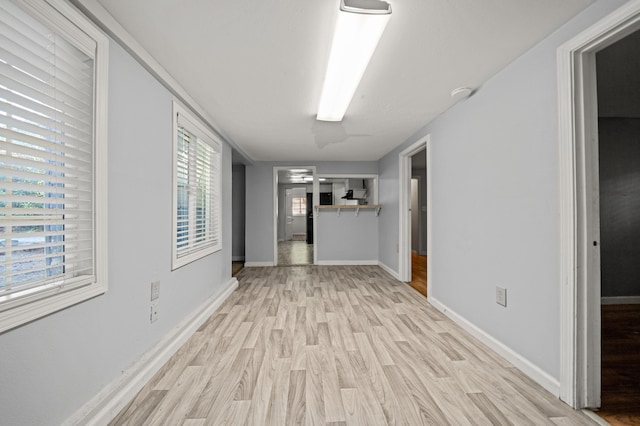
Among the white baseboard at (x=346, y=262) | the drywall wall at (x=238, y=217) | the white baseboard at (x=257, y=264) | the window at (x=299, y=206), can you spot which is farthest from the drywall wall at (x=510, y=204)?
the window at (x=299, y=206)

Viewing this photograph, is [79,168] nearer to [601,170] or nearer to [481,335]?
[481,335]

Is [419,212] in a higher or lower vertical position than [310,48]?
lower

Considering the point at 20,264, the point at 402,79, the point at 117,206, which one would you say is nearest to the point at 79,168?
the point at 117,206

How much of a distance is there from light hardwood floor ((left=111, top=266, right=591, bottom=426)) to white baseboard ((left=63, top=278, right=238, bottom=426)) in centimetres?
6

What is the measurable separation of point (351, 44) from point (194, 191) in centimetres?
211

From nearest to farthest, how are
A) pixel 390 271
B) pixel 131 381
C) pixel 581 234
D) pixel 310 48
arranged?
pixel 581 234
pixel 131 381
pixel 310 48
pixel 390 271

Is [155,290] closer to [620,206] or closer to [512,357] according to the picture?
[512,357]

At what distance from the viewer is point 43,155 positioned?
1264 mm

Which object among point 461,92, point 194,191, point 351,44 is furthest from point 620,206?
point 194,191

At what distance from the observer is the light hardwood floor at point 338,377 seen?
153cm

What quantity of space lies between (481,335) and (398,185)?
9.03ft

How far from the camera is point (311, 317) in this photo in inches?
119

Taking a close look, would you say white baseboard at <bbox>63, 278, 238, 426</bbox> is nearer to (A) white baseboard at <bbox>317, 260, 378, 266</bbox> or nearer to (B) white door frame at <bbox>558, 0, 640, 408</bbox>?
(B) white door frame at <bbox>558, 0, 640, 408</bbox>

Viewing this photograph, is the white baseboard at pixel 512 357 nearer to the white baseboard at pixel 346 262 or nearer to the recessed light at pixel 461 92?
the recessed light at pixel 461 92
